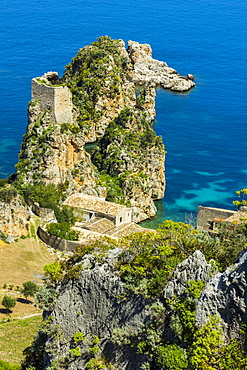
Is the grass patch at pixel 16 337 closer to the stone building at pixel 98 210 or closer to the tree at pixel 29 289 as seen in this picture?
the tree at pixel 29 289

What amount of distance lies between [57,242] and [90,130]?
1367 inches

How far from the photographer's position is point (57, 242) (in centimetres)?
4928

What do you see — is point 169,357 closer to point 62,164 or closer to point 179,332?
point 179,332

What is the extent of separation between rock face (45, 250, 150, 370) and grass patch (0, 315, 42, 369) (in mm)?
4316

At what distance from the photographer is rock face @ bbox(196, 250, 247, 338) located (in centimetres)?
1944

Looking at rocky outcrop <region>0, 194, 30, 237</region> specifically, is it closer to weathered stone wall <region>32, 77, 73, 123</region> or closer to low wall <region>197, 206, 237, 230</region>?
weathered stone wall <region>32, 77, 73, 123</region>

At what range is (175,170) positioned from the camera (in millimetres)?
78188

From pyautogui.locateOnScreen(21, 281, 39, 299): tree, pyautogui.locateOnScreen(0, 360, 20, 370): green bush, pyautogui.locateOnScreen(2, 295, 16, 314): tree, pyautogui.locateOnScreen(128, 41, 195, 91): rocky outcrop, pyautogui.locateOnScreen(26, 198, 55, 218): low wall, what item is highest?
pyautogui.locateOnScreen(128, 41, 195, 91): rocky outcrop

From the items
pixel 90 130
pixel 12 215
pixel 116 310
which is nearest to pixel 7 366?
pixel 116 310

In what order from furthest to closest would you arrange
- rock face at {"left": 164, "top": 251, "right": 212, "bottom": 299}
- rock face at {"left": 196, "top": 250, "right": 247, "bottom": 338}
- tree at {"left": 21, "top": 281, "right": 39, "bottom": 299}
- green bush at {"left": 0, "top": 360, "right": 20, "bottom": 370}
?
tree at {"left": 21, "top": 281, "right": 39, "bottom": 299} < green bush at {"left": 0, "top": 360, "right": 20, "bottom": 370} < rock face at {"left": 164, "top": 251, "right": 212, "bottom": 299} < rock face at {"left": 196, "top": 250, "right": 247, "bottom": 338}

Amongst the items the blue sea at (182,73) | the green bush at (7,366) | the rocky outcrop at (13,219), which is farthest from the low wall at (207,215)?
the green bush at (7,366)

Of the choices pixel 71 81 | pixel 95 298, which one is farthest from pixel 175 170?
pixel 95 298

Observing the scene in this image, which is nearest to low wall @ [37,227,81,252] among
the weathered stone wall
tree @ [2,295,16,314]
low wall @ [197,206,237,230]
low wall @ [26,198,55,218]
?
low wall @ [26,198,55,218]

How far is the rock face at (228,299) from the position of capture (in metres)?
19.4
